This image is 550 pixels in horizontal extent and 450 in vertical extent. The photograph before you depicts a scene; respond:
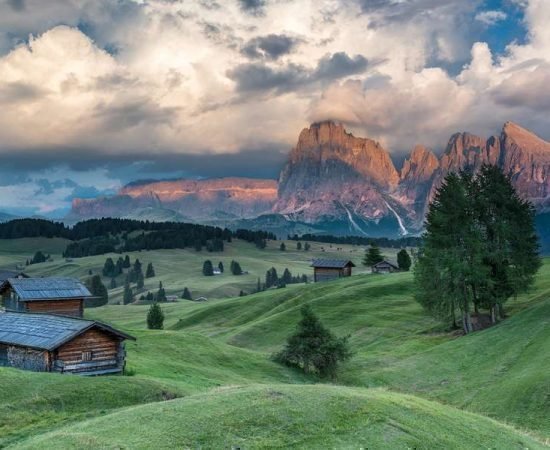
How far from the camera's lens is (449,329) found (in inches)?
2977

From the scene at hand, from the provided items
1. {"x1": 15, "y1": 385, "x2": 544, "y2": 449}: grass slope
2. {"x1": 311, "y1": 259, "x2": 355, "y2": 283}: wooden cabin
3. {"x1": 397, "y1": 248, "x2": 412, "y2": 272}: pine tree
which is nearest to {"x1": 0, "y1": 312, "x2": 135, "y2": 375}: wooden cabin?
{"x1": 15, "y1": 385, "x2": 544, "y2": 449}: grass slope

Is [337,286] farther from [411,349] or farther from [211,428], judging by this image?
[211,428]

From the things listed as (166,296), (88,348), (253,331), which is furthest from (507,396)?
(166,296)

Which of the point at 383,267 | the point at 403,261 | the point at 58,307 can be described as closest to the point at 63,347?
the point at 58,307

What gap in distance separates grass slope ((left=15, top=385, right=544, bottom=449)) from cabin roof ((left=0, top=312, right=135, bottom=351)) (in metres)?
15.7

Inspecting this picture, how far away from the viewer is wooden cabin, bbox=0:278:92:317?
6544cm

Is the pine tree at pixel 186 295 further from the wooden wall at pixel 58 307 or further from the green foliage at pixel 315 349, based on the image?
the green foliage at pixel 315 349

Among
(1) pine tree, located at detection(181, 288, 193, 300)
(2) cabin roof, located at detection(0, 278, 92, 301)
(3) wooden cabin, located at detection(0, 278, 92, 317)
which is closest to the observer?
(3) wooden cabin, located at detection(0, 278, 92, 317)

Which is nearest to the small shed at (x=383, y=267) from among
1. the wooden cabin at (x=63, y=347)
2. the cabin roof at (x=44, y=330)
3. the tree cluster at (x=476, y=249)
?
the tree cluster at (x=476, y=249)

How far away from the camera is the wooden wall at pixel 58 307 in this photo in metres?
65.6

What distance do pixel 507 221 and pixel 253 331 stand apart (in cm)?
4107

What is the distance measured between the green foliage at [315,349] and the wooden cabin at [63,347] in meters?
21.4

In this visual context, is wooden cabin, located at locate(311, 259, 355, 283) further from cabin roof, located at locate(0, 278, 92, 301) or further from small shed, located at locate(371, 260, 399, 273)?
cabin roof, located at locate(0, 278, 92, 301)

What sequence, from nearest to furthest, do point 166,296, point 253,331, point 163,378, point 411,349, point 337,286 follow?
1. point 163,378
2. point 411,349
3. point 253,331
4. point 337,286
5. point 166,296
